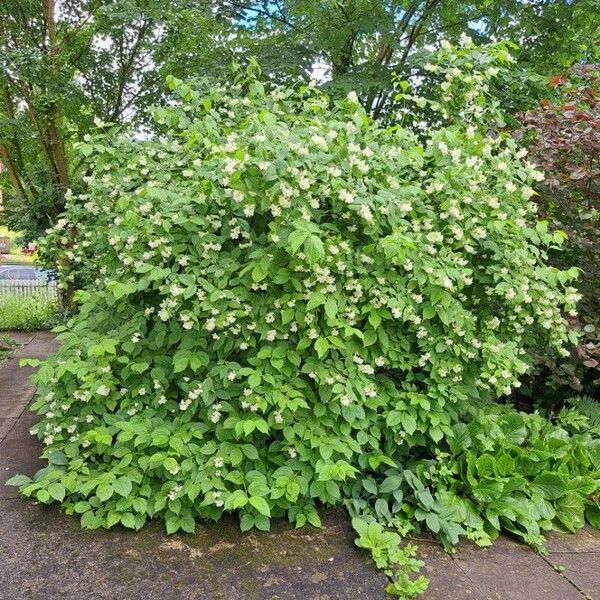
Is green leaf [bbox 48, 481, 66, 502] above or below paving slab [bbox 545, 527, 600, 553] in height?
above

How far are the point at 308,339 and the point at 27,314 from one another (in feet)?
24.5

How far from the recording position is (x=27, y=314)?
8.38 m

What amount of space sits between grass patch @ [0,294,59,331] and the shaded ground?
6261 mm

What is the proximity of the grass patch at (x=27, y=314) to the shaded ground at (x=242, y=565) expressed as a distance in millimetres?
6261

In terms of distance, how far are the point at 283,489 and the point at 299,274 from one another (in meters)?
0.99

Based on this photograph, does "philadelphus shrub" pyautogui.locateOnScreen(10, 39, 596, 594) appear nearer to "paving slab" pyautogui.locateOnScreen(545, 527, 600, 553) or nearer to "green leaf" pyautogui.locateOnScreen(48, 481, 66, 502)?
"green leaf" pyautogui.locateOnScreen(48, 481, 66, 502)

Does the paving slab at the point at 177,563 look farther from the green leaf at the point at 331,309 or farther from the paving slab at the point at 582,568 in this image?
the green leaf at the point at 331,309

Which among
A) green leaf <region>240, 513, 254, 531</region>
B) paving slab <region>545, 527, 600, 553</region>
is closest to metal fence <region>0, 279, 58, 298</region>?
green leaf <region>240, 513, 254, 531</region>

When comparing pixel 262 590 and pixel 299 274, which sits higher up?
pixel 299 274

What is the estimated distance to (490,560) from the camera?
238 cm

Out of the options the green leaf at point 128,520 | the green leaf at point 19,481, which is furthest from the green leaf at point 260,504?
the green leaf at point 19,481

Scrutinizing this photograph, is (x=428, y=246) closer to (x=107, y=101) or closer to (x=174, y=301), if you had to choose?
(x=174, y=301)

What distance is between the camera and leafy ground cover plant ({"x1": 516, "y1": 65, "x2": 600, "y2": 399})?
3424 millimetres

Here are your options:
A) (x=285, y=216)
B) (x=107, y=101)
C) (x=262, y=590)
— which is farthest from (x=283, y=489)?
(x=107, y=101)
